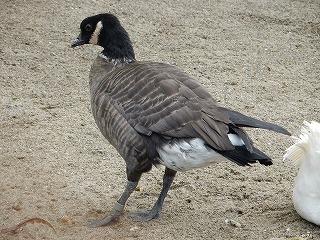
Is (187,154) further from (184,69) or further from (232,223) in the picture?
(184,69)

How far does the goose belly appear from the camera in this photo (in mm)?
4723

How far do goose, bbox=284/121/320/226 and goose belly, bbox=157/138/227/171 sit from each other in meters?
0.66

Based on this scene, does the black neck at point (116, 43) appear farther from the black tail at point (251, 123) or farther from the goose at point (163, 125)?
the black tail at point (251, 123)

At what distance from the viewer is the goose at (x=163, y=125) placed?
4668 mm

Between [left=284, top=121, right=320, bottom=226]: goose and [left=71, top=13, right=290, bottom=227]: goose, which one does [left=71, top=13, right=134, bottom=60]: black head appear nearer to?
[left=71, top=13, right=290, bottom=227]: goose

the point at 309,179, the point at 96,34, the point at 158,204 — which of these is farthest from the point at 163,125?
the point at 96,34

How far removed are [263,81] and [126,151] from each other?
317cm

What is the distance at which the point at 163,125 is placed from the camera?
4.80 metres

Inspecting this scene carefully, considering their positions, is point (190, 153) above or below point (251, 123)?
below

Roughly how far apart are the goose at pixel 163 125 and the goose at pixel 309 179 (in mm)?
444

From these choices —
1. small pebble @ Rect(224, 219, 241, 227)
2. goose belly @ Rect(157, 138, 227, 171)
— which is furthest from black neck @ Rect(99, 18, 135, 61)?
small pebble @ Rect(224, 219, 241, 227)

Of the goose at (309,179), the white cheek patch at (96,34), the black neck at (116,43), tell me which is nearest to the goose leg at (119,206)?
the black neck at (116,43)

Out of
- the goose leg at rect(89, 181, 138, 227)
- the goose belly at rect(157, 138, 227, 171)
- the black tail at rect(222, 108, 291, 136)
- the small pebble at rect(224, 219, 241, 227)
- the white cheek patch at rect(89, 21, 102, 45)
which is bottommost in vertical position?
the goose leg at rect(89, 181, 138, 227)

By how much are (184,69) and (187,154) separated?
318cm
